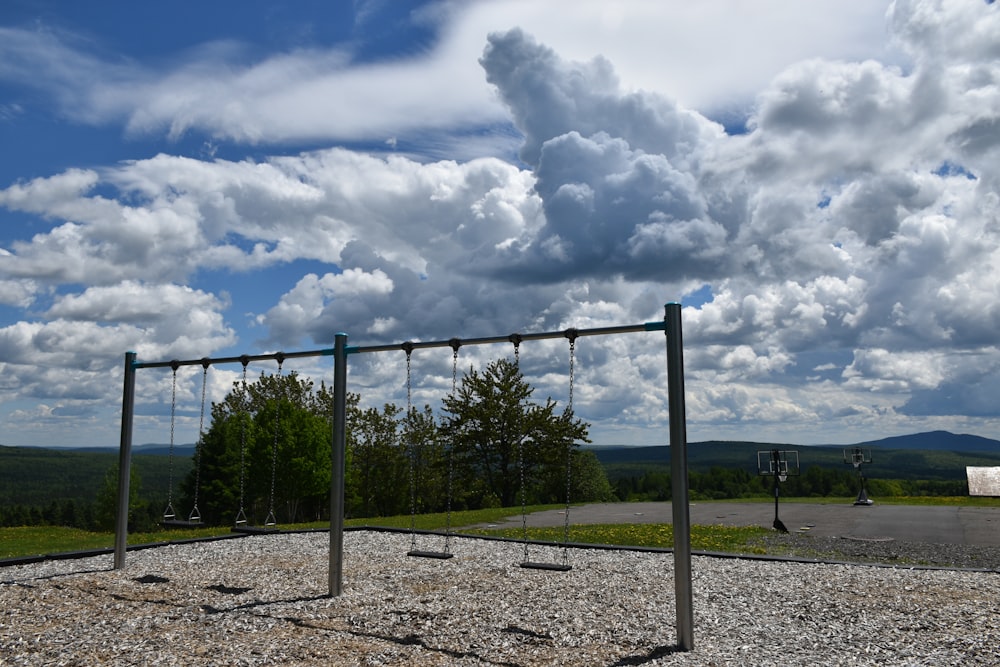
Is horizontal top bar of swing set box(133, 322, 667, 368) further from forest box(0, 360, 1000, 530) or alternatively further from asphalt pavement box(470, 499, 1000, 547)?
asphalt pavement box(470, 499, 1000, 547)

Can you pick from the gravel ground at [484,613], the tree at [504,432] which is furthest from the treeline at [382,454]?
the gravel ground at [484,613]

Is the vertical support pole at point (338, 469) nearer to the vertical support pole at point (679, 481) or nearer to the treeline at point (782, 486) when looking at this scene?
the vertical support pole at point (679, 481)

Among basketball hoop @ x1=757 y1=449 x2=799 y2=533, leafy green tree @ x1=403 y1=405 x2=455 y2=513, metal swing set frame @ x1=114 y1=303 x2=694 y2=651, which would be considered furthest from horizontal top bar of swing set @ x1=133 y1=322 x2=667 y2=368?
leafy green tree @ x1=403 y1=405 x2=455 y2=513

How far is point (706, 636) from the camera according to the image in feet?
23.5

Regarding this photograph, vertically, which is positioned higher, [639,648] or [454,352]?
[454,352]

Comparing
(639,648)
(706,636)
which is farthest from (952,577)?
(639,648)

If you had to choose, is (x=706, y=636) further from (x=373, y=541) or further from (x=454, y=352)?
(x=373, y=541)

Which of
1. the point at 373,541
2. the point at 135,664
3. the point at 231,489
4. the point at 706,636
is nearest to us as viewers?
the point at 135,664

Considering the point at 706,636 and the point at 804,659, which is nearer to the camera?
the point at 804,659

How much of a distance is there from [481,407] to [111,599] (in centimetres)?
1946

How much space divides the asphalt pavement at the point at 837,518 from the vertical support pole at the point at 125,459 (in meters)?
8.29

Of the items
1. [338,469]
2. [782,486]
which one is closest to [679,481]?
[338,469]

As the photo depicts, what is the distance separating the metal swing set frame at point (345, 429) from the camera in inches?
276

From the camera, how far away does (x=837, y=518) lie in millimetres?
18688
